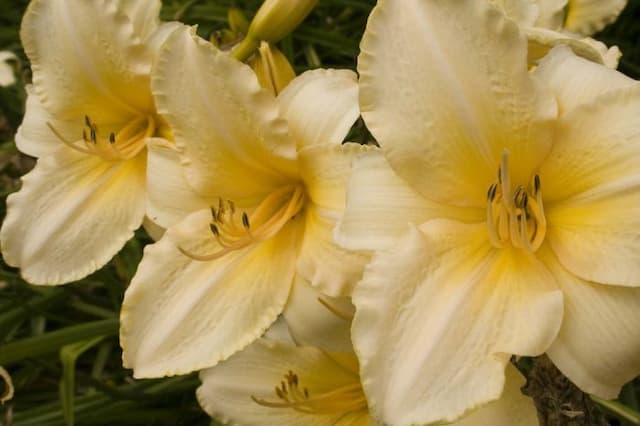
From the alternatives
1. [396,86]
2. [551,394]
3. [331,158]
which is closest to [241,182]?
[331,158]

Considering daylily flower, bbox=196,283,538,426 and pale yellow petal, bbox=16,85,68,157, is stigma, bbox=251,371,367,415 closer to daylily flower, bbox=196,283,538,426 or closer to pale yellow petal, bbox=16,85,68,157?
daylily flower, bbox=196,283,538,426

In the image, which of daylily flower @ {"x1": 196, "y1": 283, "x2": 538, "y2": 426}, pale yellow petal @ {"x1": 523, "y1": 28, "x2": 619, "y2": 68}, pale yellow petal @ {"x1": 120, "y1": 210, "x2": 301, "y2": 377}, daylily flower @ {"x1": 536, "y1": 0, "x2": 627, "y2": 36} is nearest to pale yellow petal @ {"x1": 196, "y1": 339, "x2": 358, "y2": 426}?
daylily flower @ {"x1": 196, "y1": 283, "x2": 538, "y2": 426}

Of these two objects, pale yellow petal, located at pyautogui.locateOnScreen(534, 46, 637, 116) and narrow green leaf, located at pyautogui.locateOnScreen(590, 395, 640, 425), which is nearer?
pale yellow petal, located at pyautogui.locateOnScreen(534, 46, 637, 116)

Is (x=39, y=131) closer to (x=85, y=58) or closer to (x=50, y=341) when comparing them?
(x=85, y=58)

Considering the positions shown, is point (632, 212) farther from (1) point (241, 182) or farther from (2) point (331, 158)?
(1) point (241, 182)

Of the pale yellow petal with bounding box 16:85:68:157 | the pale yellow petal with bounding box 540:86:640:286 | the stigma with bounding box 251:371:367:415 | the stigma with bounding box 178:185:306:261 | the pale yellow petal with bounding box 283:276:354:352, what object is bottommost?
the stigma with bounding box 251:371:367:415

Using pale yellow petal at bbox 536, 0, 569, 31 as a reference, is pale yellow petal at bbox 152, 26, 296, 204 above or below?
below
